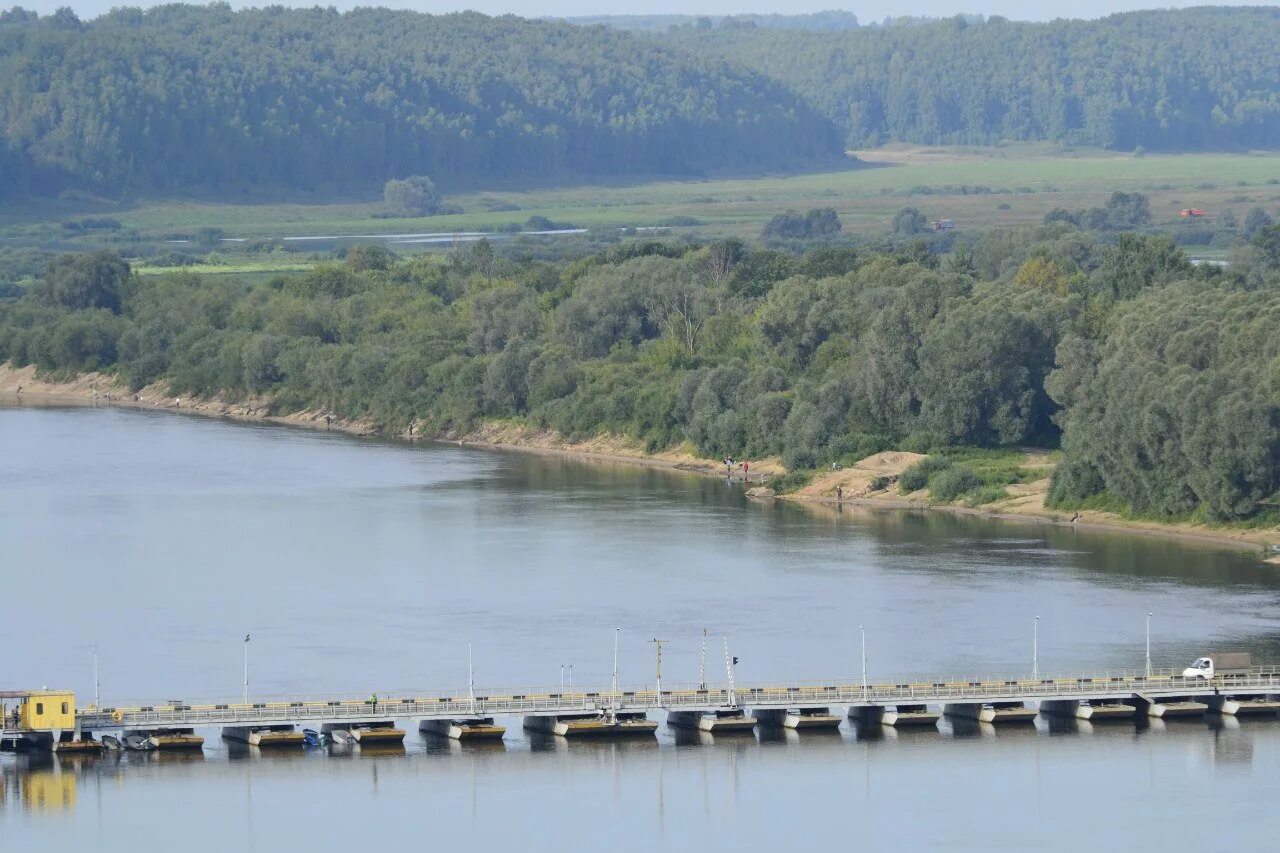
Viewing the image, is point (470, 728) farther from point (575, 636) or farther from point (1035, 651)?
point (1035, 651)

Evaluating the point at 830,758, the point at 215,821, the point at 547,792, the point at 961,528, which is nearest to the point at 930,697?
the point at 830,758

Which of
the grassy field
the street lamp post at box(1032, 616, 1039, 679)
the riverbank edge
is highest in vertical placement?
the grassy field

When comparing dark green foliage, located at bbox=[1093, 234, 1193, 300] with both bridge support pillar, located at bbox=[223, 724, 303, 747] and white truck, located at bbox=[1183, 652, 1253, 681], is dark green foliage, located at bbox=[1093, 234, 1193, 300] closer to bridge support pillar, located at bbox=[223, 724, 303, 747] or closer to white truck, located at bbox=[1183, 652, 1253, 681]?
white truck, located at bbox=[1183, 652, 1253, 681]

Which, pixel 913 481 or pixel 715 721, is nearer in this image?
pixel 715 721

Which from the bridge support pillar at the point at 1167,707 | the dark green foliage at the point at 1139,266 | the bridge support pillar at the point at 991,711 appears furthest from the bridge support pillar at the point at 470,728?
the dark green foliage at the point at 1139,266

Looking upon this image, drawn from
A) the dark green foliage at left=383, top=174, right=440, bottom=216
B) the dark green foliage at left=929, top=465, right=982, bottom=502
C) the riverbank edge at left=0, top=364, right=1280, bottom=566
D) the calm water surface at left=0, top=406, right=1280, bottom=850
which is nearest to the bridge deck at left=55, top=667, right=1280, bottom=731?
the calm water surface at left=0, top=406, right=1280, bottom=850

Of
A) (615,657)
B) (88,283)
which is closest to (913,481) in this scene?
(615,657)
